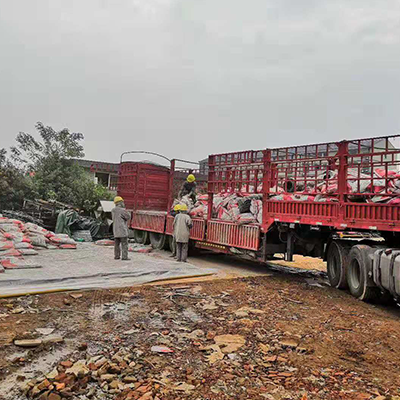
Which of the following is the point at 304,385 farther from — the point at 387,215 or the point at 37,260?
the point at 37,260

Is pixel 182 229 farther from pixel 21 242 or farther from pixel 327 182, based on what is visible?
pixel 327 182

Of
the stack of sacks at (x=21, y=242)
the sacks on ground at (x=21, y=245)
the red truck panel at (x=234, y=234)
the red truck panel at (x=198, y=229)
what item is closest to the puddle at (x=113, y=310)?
the stack of sacks at (x=21, y=242)

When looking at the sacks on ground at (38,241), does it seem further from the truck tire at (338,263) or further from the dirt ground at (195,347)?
the truck tire at (338,263)

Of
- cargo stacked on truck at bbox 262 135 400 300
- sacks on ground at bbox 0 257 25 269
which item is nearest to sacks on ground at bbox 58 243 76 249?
sacks on ground at bbox 0 257 25 269

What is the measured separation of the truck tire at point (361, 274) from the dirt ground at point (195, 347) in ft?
0.61

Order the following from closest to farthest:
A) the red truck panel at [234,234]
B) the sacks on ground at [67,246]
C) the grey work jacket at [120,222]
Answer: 1. the red truck panel at [234,234]
2. the grey work jacket at [120,222]
3. the sacks on ground at [67,246]

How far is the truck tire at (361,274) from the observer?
6047 millimetres

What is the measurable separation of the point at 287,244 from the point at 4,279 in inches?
207

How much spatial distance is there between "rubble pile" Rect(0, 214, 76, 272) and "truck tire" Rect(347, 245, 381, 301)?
580 cm

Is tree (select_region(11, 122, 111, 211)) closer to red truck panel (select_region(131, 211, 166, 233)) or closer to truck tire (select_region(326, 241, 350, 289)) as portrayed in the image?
red truck panel (select_region(131, 211, 166, 233))

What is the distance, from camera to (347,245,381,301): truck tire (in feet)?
19.8

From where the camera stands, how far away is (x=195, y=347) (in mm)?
3867

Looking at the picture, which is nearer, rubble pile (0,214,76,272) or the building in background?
rubble pile (0,214,76,272)

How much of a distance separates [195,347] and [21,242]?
6.28 metres
